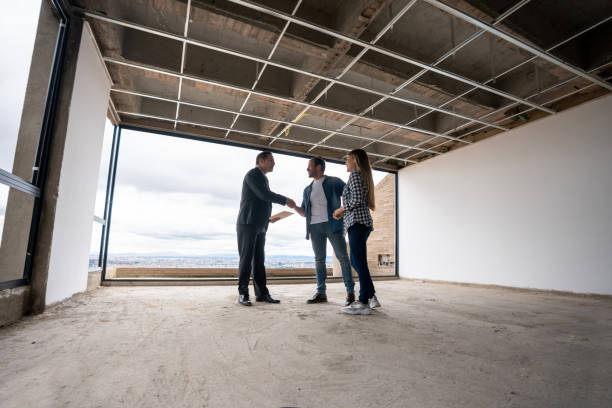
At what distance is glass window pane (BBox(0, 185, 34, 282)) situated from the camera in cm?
211

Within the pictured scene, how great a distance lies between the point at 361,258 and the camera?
2.68 metres

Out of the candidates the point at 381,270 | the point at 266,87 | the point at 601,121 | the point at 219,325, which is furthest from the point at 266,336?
the point at 381,270

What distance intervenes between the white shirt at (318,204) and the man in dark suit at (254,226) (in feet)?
0.90

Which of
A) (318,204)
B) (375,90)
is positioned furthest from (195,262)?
(375,90)

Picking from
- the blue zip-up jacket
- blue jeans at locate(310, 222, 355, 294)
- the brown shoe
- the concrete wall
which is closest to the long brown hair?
the blue zip-up jacket

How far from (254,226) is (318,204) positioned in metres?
0.74

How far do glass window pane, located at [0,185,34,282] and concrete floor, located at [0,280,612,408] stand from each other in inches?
16.8

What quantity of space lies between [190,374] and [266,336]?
25.8 inches

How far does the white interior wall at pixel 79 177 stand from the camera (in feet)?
9.04

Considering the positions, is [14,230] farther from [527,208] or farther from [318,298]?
[527,208]

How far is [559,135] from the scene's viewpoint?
4805mm

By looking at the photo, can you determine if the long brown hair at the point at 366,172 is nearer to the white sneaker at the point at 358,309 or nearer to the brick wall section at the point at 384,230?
the white sneaker at the point at 358,309

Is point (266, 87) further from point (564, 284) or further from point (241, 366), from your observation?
point (564, 284)

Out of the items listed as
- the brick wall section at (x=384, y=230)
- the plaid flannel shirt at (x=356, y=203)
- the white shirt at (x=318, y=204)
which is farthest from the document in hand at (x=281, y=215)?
the brick wall section at (x=384, y=230)
